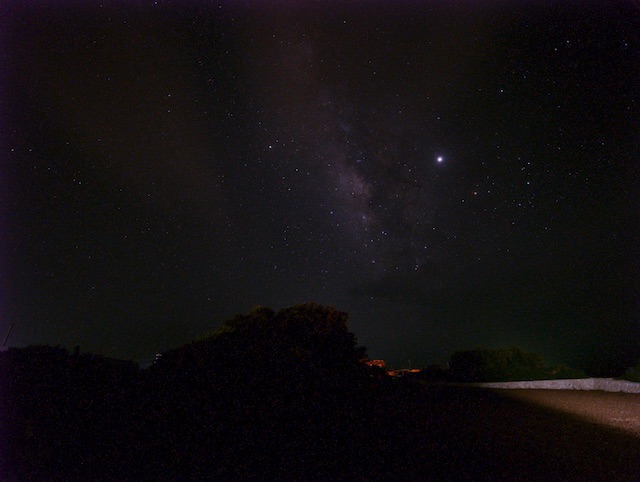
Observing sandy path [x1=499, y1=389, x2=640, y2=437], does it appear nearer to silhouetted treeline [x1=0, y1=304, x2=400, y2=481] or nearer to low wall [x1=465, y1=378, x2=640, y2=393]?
low wall [x1=465, y1=378, x2=640, y2=393]

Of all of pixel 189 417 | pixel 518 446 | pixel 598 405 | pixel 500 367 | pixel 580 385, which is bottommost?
pixel 518 446

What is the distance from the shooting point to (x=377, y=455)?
5.68 meters

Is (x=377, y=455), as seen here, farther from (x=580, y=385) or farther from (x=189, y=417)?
(x=580, y=385)

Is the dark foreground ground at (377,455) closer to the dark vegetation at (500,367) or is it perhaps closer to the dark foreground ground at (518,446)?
the dark foreground ground at (518,446)

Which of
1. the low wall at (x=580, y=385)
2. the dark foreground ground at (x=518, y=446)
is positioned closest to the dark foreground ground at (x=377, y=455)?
the dark foreground ground at (x=518, y=446)

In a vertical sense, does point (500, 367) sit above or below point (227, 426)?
above

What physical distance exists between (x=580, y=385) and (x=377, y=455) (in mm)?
12513

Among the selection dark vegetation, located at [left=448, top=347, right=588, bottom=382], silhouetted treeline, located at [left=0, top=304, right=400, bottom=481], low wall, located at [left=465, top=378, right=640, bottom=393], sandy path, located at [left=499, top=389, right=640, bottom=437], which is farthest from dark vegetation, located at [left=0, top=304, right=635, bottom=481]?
dark vegetation, located at [left=448, top=347, right=588, bottom=382]

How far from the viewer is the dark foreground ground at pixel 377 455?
496cm

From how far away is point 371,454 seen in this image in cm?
571

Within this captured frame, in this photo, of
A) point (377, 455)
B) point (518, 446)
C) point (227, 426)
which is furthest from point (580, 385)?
point (227, 426)

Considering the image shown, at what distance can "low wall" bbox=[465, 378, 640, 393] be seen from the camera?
1298cm

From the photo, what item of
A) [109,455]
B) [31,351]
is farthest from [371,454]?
[31,351]

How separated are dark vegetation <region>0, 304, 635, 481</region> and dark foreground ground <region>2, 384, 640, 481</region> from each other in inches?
0.8
